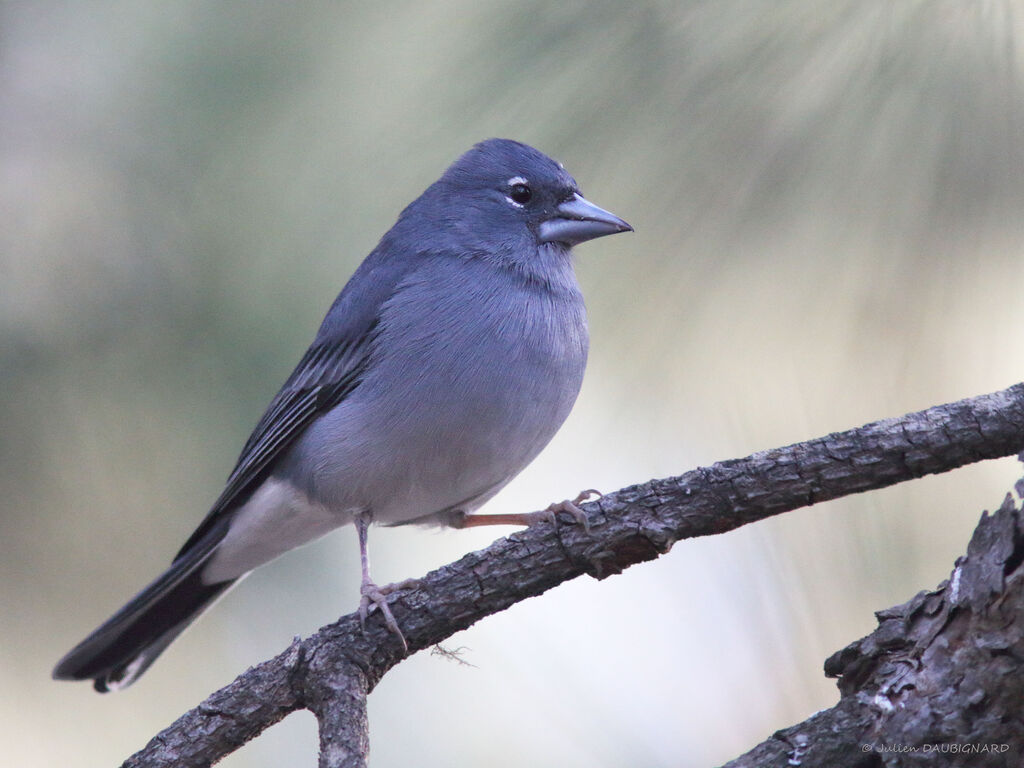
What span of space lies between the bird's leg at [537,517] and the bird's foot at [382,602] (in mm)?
436

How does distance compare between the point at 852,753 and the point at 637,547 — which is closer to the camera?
the point at 852,753

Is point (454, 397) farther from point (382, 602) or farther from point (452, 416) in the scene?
point (382, 602)

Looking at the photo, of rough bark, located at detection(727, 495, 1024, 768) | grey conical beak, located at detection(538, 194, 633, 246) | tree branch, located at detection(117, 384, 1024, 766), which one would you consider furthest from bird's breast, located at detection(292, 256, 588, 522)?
rough bark, located at detection(727, 495, 1024, 768)

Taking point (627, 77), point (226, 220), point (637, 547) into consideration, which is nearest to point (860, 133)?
point (627, 77)

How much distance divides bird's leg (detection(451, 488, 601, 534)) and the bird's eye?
1.25 m

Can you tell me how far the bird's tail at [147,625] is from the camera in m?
3.45

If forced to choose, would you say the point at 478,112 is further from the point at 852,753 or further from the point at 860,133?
the point at 852,753

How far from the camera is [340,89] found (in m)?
3.04

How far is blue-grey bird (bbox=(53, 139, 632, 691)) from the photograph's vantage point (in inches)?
135

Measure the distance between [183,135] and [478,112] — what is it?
982 mm

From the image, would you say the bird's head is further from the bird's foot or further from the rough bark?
the rough bark

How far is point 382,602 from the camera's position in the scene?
267cm

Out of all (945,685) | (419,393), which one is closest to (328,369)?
(419,393)

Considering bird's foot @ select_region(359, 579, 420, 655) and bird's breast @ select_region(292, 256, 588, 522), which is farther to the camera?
bird's breast @ select_region(292, 256, 588, 522)
